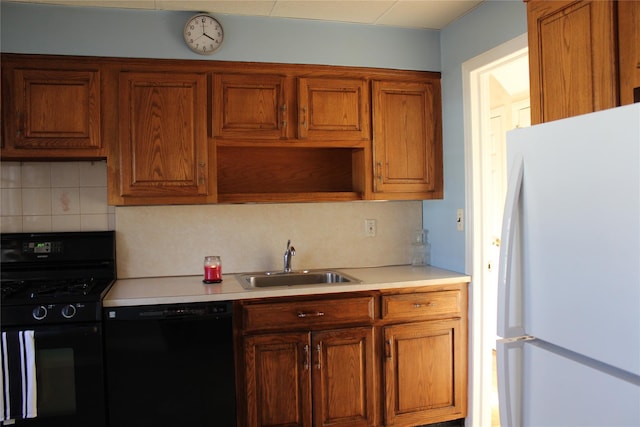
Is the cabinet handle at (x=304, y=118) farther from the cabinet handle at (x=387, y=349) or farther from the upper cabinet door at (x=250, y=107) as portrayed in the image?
the cabinet handle at (x=387, y=349)

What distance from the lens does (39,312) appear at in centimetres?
224

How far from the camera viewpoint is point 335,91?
2949 millimetres

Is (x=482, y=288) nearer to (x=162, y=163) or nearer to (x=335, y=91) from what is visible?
(x=335, y=91)

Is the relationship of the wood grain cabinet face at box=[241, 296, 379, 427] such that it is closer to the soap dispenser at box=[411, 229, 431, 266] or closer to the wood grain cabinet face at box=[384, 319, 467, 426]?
the wood grain cabinet face at box=[384, 319, 467, 426]

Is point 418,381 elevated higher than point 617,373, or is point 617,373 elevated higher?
point 617,373

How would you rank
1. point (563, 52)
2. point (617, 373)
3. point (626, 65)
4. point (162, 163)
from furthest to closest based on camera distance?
point (162, 163) < point (563, 52) < point (626, 65) < point (617, 373)

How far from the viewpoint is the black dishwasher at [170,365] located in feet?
7.70

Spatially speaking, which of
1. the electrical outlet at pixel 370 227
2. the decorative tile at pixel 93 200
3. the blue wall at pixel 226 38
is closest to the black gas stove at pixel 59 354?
the decorative tile at pixel 93 200

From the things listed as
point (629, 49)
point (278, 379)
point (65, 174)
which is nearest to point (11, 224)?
point (65, 174)

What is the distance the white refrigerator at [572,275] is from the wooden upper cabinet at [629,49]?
1.25 ft

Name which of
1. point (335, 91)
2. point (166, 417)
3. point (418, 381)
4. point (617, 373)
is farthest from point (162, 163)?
point (617, 373)

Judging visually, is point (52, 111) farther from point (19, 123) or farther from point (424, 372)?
point (424, 372)

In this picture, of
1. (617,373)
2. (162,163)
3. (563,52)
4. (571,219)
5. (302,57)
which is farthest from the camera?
(302,57)

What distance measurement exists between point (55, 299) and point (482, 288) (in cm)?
215
